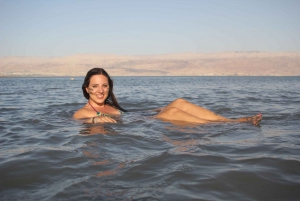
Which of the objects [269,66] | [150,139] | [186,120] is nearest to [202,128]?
[186,120]

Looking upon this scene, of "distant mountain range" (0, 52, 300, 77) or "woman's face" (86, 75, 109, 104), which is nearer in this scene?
"woman's face" (86, 75, 109, 104)

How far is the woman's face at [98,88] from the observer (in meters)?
5.36

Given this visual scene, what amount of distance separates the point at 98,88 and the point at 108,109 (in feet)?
1.94

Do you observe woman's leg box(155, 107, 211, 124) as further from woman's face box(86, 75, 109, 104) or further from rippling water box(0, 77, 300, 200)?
woman's face box(86, 75, 109, 104)

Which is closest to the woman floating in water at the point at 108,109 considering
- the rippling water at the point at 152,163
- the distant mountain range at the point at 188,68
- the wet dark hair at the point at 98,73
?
the wet dark hair at the point at 98,73

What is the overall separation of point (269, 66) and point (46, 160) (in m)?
126

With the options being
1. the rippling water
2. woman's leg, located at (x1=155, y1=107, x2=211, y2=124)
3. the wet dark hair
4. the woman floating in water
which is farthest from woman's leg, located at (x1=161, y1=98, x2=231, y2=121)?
the wet dark hair

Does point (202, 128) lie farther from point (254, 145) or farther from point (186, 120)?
point (254, 145)

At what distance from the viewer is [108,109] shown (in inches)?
229

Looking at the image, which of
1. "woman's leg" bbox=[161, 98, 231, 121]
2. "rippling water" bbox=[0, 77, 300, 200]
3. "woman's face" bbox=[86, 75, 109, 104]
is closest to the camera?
"rippling water" bbox=[0, 77, 300, 200]

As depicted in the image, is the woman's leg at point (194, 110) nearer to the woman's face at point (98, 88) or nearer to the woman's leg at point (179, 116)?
the woman's leg at point (179, 116)

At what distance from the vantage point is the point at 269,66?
118 metres

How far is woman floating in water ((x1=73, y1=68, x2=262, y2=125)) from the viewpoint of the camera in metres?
4.89

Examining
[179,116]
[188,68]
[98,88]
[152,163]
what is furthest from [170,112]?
[188,68]
